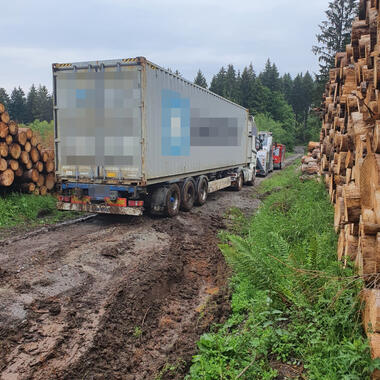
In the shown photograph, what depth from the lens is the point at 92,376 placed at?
3686mm

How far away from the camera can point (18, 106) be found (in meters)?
72.5

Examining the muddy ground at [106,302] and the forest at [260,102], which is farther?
the forest at [260,102]

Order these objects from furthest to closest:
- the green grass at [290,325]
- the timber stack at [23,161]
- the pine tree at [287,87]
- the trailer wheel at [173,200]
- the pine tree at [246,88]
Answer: the pine tree at [287,87]
the pine tree at [246,88]
the timber stack at [23,161]
the trailer wheel at [173,200]
the green grass at [290,325]

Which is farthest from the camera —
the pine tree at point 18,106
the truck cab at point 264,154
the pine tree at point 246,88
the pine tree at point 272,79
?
the pine tree at point 272,79

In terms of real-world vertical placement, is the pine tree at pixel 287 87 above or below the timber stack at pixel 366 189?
above

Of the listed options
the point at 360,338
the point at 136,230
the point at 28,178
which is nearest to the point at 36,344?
the point at 360,338

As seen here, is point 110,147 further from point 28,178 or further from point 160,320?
point 160,320

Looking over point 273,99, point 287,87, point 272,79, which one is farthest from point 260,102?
point 287,87

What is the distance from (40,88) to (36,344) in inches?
3376

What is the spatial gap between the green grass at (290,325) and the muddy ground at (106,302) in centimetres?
37

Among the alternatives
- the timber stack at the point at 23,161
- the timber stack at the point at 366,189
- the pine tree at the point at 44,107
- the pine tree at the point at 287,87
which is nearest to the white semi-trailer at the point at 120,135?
the timber stack at the point at 23,161

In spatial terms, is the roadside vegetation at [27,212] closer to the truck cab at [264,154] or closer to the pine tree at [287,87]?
the truck cab at [264,154]

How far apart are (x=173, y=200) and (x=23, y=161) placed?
435 cm

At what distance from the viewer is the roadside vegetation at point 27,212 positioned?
9.48 metres
